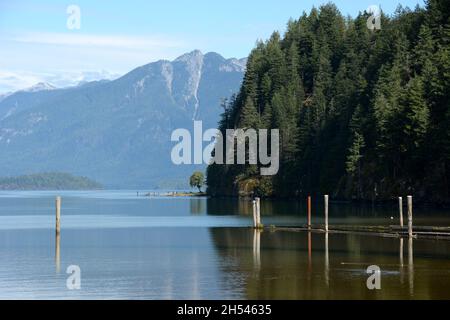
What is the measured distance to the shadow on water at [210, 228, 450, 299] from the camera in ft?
153

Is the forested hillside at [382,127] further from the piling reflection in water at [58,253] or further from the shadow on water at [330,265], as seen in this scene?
the piling reflection in water at [58,253]

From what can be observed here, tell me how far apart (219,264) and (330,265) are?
7088mm

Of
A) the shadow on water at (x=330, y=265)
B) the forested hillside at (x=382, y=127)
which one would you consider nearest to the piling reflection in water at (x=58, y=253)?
the shadow on water at (x=330, y=265)

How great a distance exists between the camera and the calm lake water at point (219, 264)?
156 feet

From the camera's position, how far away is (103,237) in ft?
283

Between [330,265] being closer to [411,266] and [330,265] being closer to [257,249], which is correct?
[411,266]

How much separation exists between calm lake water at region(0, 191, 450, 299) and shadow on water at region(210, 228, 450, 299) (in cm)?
5

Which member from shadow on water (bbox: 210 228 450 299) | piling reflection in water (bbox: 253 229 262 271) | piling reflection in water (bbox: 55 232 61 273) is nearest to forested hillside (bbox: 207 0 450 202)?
piling reflection in water (bbox: 253 229 262 271)

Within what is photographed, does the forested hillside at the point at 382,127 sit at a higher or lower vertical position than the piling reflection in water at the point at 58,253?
higher

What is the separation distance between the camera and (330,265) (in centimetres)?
5769

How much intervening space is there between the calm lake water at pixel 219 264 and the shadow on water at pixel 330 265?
53 mm

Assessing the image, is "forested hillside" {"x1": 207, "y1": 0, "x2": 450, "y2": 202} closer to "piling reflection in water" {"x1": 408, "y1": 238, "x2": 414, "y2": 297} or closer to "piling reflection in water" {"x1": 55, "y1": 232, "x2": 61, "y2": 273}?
"piling reflection in water" {"x1": 408, "y1": 238, "x2": 414, "y2": 297}

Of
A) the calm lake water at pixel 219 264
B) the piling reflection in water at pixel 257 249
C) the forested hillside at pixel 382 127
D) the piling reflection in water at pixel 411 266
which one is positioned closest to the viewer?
the piling reflection in water at pixel 411 266
